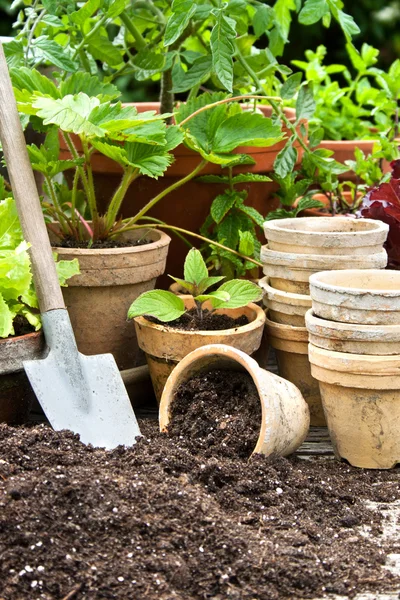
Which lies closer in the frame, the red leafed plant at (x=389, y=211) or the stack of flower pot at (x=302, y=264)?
the stack of flower pot at (x=302, y=264)

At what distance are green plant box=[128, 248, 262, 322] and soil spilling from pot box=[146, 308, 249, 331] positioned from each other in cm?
2

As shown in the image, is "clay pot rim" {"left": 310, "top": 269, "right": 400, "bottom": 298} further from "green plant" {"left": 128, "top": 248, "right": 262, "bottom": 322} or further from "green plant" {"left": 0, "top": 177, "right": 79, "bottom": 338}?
"green plant" {"left": 0, "top": 177, "right": 79, "bottom": 338}

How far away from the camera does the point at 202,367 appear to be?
6.65 ft

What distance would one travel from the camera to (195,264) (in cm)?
215

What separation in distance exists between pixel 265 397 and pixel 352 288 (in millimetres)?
299

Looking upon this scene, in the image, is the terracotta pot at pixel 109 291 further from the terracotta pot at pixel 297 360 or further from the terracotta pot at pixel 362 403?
the terracotta pot at pixel 362 403


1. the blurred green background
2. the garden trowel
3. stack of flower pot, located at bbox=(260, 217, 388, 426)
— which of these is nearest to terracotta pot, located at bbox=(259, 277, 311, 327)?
stack of flower pot, located at bbox=(260, 217, 388, 426)

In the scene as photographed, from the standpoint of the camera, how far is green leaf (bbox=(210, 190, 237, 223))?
2.35 meters

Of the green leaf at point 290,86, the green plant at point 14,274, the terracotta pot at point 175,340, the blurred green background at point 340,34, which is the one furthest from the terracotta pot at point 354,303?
the blurred green background at point 340,34

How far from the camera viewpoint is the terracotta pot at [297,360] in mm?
2159

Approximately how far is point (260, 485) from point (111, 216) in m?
0.87

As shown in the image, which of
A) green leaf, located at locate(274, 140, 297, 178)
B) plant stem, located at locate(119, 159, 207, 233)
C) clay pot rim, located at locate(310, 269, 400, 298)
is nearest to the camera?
clay pot rim, located at locate(310, 269, 400, 298)

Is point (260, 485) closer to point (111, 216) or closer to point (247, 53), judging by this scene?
point (111, 216)

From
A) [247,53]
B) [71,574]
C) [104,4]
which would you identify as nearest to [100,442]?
[71,574]
